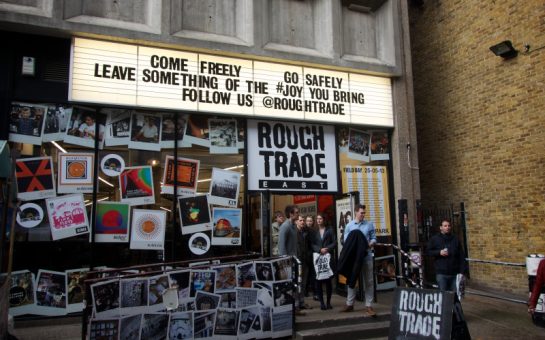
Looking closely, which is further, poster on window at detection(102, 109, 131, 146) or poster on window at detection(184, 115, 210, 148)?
poster on window at detection(184, 115, 210, 148)

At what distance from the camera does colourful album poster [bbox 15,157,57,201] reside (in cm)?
793

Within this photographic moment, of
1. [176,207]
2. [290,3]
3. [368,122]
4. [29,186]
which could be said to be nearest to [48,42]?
[29,186]

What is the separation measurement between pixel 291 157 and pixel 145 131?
3.34 m

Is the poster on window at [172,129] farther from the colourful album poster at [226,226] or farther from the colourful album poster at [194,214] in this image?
the colourful album poster at [226,226]

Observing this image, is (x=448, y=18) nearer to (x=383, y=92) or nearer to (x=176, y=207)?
(x=383, y=92)

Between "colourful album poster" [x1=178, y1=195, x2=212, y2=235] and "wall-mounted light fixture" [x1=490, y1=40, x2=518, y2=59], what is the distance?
7.98 meters

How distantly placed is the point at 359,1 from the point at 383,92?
2.41 metres

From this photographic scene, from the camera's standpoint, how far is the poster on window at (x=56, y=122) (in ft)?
27.3

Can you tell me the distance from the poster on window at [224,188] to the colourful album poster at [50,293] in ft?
10.6

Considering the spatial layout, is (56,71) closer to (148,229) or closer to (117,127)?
(117,127)

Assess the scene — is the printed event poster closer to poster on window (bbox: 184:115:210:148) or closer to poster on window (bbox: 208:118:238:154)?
poster on window (bbox: 208:118:238:154)

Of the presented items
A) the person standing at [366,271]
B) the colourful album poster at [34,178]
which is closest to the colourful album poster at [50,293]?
the colourful album poster at [34,178]

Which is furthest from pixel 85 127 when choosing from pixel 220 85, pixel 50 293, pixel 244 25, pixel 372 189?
pixel 372 189

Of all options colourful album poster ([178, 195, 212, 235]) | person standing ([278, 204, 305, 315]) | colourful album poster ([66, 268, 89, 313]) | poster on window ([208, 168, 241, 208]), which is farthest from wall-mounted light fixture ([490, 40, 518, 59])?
colourful album poster ([66, 268, 89, 313])
